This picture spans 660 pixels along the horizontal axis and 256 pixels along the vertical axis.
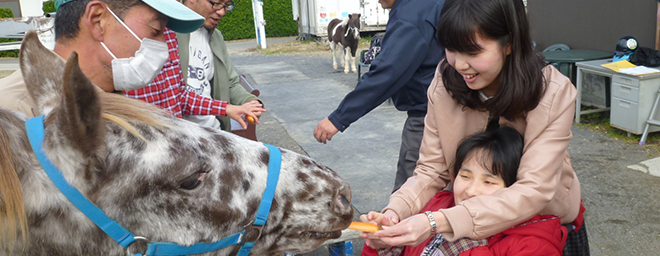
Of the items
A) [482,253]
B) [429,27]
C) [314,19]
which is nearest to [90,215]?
[482,253]

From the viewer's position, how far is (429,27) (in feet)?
8.47

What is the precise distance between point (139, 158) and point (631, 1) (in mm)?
7346

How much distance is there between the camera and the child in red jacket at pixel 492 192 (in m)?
1.68

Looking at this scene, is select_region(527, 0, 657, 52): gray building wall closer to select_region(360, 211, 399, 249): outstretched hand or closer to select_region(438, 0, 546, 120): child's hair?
select_region(438, 0, 546, 120): child's hair

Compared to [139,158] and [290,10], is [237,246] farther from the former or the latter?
[290,10]

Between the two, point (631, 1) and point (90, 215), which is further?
point (631, 1)

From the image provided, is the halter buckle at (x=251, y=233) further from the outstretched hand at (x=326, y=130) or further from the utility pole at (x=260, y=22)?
the utility pole at (x=260, y=22)

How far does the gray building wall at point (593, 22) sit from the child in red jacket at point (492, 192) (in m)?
4.65

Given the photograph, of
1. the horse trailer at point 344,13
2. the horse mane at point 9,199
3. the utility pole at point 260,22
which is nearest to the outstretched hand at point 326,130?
the horse mane at point 9,199

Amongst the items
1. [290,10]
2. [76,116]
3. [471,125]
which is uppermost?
[76,116]

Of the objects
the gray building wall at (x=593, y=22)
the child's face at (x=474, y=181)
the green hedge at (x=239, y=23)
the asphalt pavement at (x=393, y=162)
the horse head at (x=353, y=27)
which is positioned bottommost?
the green hedge at (x=239, y=23)

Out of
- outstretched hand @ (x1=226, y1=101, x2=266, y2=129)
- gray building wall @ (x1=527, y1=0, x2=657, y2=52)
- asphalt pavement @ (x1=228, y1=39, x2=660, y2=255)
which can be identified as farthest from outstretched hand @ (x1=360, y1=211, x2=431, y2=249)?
gray building wall @ (x1=527, y1=0, x2=657, y2=52)

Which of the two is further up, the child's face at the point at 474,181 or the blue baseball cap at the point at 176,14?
A: the blue baseball cap at the point at 176,14

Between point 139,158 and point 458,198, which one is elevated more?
point 139,158
